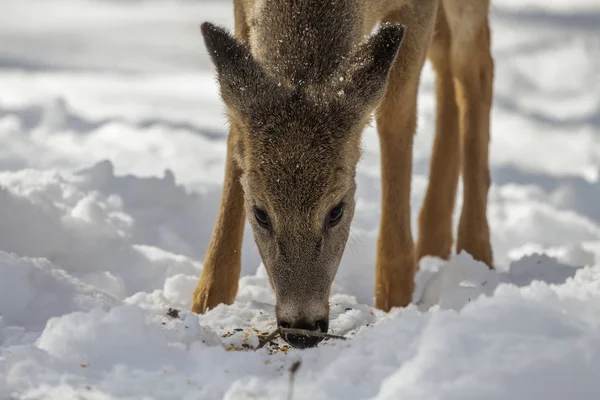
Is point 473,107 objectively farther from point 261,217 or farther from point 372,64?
point 261,217

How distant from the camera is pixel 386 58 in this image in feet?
21.6

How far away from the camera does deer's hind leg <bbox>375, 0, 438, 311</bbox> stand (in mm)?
8414

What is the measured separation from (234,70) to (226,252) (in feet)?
7.24

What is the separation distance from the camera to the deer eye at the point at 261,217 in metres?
6.46

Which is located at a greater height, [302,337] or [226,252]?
[226,252]

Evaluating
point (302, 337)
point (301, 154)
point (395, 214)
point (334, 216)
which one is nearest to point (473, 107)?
point (395, 214)

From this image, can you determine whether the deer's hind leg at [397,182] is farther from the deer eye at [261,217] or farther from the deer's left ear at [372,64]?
the deer eye at [261,217]

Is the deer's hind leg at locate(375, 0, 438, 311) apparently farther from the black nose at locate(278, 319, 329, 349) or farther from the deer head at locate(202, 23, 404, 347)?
the black nose at locate(278, 319, 329, 349)

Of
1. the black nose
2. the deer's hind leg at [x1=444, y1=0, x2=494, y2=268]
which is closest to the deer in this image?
the black nose

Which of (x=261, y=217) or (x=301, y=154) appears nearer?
(x=301, y=154)

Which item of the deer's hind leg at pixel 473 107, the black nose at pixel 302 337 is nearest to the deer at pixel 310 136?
the black nose at pixel 302 337

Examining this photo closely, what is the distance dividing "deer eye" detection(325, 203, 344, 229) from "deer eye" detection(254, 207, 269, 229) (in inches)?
16.0

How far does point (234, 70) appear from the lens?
21.7 ft

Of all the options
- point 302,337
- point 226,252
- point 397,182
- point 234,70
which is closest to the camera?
point 302,337
